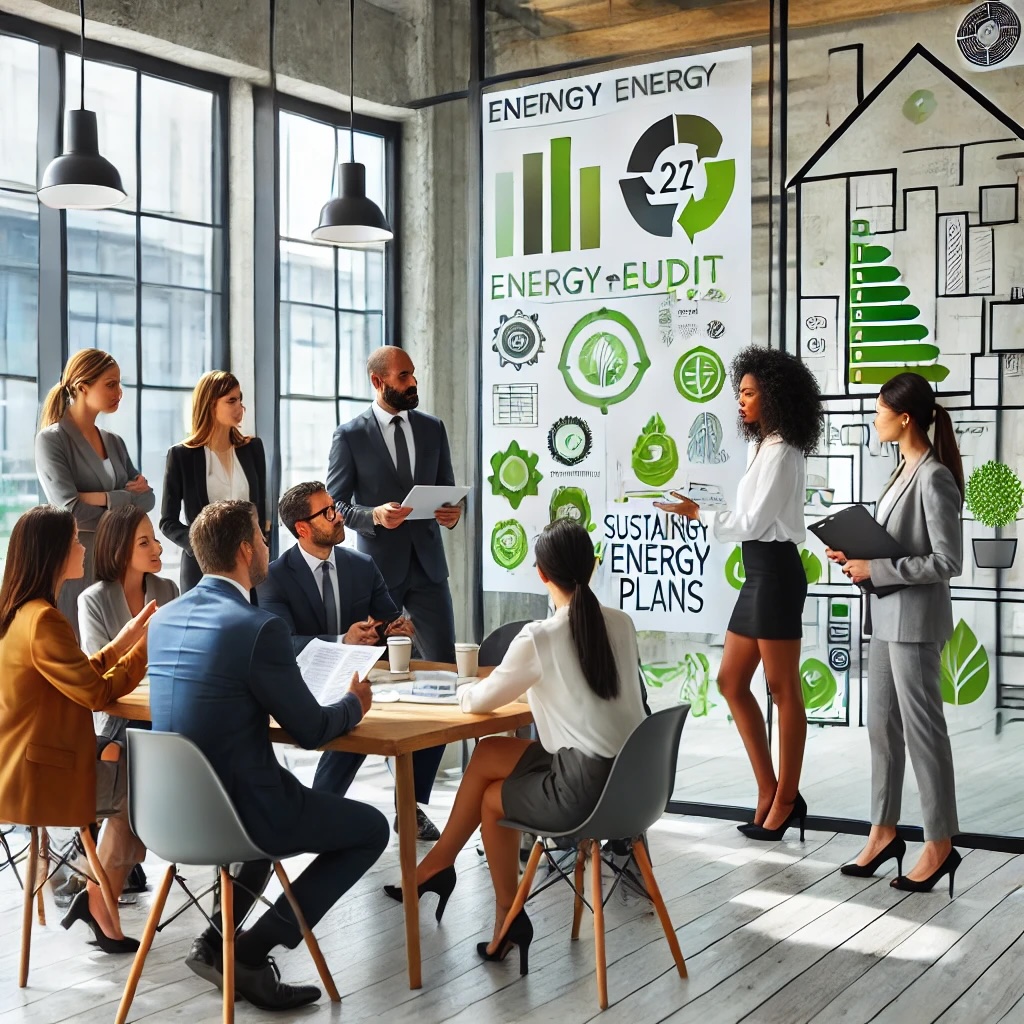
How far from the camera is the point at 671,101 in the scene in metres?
5.82

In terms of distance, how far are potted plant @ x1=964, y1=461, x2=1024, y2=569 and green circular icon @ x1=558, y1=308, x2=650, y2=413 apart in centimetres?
156

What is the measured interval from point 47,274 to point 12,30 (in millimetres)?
1059

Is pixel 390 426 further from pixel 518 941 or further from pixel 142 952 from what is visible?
pixel 142 952

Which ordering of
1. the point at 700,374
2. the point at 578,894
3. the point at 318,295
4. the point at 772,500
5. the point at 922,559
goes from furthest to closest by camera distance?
1. the point at 318,295
2. the point at 700,374
3. the point at 772,500
4. the point at 922,559
5. the point at 578,894

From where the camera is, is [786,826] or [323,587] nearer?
[323,587]

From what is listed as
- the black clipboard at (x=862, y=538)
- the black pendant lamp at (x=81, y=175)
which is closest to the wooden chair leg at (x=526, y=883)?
the black clipboard at (x=862, y=538)

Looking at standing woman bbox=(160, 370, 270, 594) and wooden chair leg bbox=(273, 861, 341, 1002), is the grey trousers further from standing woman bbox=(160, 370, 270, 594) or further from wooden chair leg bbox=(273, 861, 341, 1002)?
standing woman bbox=(160, 370, 270, 594)

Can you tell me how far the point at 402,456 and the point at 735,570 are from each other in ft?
5.04

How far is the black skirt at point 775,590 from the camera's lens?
16.9 ft

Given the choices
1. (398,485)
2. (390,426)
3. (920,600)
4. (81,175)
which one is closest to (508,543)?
(398,485)

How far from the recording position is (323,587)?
448cm

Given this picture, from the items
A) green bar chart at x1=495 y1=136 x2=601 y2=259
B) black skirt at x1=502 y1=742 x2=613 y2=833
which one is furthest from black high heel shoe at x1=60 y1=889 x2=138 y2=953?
green bar chart at x1=495 y1=136 x2=601 y2=259

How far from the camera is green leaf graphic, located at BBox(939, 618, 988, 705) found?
16.9ft

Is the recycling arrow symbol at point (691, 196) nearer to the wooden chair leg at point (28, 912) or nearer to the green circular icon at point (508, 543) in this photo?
the green circular icon at point (508, 543)
